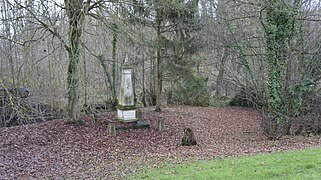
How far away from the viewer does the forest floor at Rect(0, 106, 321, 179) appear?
24.3ft

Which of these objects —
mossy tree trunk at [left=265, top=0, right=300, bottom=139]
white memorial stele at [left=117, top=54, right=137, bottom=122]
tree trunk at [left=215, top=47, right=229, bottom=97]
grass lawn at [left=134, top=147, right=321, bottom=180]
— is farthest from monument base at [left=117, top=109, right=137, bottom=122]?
tree trunk at [left=215, top=47, right=229, bottom=97]

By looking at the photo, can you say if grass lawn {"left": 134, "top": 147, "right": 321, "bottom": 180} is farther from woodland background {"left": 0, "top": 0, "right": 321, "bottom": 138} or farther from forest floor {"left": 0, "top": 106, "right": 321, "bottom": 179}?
woodland background {"left": 0, "top": 0, "right": 321, "bottom": 138}

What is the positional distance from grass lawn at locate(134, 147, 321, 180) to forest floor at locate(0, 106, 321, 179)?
0.85 meters

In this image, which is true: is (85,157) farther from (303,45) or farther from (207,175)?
(303,45)

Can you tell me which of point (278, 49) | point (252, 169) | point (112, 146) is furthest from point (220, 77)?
point (252, 169)

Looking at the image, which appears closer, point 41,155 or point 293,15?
point 41,155

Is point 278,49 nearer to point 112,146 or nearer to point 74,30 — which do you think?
point 112,146

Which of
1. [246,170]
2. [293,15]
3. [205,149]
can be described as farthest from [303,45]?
[246,170]

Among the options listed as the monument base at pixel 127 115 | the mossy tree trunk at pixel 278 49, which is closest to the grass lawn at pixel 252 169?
the mossy tree trunk at pixel 278 49

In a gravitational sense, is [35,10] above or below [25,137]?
above

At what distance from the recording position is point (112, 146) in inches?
385

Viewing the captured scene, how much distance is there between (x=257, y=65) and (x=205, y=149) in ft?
23.5

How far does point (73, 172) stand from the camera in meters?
7.22

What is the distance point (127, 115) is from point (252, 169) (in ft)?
23.2
